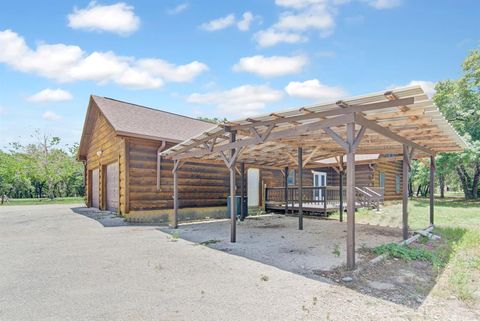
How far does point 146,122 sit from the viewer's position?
12.9 meters

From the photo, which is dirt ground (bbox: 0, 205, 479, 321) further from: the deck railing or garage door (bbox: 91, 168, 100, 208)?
garage door (bbox: 91, 168, 100, 208)

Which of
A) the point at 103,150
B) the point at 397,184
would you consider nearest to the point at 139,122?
the point at 103,150

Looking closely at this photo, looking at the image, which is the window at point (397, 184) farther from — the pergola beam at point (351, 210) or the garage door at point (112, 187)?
the pergola beam at point (351, 210)

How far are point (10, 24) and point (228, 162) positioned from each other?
9515 millimetres

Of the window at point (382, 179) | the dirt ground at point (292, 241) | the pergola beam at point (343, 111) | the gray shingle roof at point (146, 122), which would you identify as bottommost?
the dirt ground at point (292, 241)

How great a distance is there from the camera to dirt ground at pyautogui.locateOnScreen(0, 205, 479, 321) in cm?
350

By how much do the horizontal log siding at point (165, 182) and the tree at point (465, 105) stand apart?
16.1 m

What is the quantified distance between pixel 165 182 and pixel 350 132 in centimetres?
856

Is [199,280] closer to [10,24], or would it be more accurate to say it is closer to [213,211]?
[213,211]

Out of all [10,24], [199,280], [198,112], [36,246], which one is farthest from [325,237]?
[198,112]

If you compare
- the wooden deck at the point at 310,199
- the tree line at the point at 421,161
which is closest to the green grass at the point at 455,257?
the tree line at the point at 421,161

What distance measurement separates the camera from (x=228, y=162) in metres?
7.90

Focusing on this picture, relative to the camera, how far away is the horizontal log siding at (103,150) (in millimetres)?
11477

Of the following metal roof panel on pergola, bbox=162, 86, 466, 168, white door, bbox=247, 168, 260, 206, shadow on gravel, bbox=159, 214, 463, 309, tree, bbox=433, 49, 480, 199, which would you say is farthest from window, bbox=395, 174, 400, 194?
shadow on gravel, bbox=159, 214, 463, 309
